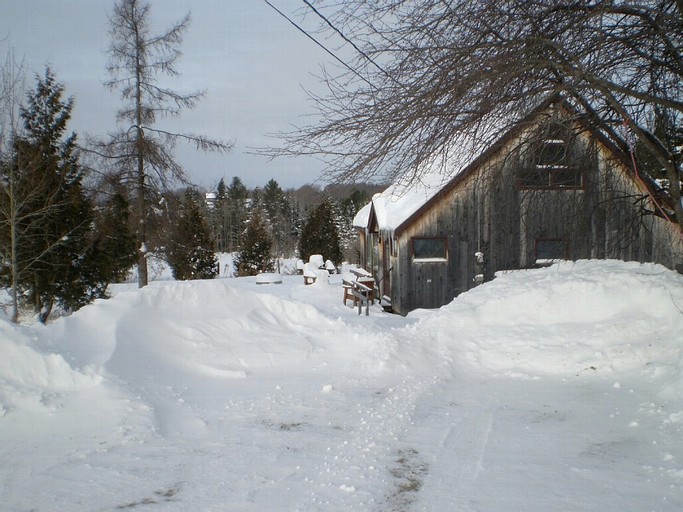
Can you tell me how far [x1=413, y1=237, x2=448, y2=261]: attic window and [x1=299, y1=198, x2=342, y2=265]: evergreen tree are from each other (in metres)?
20.8

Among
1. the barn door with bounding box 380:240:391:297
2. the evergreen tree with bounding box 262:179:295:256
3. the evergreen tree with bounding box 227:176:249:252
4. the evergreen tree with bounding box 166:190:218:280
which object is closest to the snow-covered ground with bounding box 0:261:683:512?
the barn door with bounding box 380:240:391:297

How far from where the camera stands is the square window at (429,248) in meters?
15.9

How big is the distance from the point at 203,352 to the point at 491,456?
4.21m

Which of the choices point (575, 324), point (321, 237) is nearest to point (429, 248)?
point (575, 324)

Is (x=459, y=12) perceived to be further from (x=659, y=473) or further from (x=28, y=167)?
(x=28, y=167)

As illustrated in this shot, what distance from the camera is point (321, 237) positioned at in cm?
3666

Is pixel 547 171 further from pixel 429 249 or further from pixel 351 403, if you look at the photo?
pixel 429 249

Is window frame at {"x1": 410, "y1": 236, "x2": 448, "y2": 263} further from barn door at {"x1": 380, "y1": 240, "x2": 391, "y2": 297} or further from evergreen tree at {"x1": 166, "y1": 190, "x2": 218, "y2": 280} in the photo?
evergreen tree at {"x1": 166, "y1": 190, "x2": 218, "y2": 280}

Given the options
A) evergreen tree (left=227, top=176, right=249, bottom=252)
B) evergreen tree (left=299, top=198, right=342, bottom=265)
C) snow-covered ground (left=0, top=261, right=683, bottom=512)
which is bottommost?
snow-covered ground (left=0, top=261, right=683, bottom=512)

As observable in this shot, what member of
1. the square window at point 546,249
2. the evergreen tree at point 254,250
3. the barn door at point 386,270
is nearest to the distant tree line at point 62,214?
the barn door at point 386,270

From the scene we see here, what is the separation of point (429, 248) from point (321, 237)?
69.6 feet

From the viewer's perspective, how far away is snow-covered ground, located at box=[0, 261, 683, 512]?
12.3ft

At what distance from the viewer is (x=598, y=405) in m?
5.65

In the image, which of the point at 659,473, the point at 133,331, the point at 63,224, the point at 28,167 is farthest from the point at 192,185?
the point at 659,473
